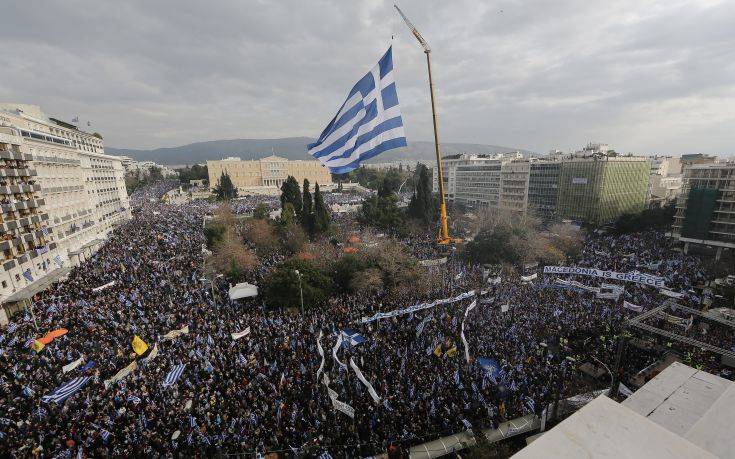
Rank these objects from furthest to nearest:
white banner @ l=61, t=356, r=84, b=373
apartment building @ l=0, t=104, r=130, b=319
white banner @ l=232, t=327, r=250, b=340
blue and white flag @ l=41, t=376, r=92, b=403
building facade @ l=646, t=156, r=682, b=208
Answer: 1. building facade @ l=646, t=156, r=682, b=208
2. apartment building @ l=0, t=104, r=130, b=319
3. white banner @ l=232, t=327, r=250, b=340
4. white banner @ l=61, t=356, r=84, b=373
5. blue and white flag @ l=41, t=376, r=92, b=403

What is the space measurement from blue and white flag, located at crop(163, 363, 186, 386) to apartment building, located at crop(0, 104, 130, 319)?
1779 centimetres

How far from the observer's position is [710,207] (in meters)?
40.4

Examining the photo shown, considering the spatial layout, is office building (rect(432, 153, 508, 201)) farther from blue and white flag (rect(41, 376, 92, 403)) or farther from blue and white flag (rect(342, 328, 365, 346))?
blue and white flag (rect(41, 376, 92, 403))

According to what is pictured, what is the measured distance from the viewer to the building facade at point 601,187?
6184 cm

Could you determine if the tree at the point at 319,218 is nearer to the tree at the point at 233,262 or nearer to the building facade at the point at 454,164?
the tree at the point at 233,262

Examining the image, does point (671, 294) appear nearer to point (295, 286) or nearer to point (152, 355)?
point (295, 286)

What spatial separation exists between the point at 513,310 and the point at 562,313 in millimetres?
2921

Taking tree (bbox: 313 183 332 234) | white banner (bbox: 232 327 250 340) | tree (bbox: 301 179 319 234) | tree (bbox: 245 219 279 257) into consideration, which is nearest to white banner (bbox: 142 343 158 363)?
white banner (bbox: 232 327 250 340)

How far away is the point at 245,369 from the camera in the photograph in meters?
16.6

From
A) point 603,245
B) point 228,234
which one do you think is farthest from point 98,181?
point 603,245

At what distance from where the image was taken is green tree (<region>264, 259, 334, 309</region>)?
2459 centimetres

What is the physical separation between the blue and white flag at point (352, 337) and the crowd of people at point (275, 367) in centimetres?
24

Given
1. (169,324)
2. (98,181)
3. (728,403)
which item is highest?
(98,181)

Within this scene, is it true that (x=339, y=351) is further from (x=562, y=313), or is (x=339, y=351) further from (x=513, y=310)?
(x=562, y=313)
